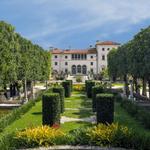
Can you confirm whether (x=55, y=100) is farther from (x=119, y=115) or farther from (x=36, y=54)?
(x=36, y=54)

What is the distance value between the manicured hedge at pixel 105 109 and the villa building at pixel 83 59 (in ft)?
354

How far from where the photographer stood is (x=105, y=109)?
25.7m

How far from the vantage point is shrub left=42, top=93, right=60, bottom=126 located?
86.1 feet

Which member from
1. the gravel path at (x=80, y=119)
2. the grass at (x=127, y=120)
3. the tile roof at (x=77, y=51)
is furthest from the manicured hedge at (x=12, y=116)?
the tile roof at (x=77, y=51)

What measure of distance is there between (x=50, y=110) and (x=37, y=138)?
932 centimetres

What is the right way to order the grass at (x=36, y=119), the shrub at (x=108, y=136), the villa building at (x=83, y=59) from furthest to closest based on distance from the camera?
the villa building at (x=83, y=59) → the grass at (x=36, y=119) → the shrub at (x=108, y=136)

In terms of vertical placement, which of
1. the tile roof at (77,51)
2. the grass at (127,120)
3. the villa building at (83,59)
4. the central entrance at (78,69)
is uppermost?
the tile roof at (77,51)

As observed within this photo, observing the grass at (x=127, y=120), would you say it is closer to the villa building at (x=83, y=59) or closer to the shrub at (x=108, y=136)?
the shrub at (x=108, y=136)

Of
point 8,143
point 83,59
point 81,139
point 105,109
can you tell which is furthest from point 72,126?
point 83,59

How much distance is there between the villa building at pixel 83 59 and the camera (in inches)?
5290

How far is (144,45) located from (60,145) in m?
21.7

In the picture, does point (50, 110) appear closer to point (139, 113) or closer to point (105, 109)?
point (105, 109)

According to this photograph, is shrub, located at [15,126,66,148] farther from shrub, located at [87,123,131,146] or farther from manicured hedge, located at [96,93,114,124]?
manicured hedge, located at [96,93,114,124]

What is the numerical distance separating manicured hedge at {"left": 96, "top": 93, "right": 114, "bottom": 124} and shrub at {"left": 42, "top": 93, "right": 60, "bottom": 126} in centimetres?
246
